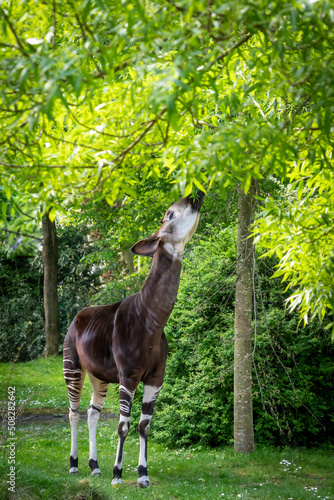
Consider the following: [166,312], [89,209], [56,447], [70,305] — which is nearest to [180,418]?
[56,447]

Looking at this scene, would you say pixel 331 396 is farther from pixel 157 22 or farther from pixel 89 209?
pixel 157 22

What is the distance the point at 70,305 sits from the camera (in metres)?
19.0

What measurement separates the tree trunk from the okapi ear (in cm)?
1116

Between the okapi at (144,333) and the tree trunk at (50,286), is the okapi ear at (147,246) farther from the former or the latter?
the tree trunk at (50,286)

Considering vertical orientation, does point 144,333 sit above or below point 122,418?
above

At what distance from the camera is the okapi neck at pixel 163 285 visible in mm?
4816

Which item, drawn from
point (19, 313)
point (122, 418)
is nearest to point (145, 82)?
point (122, 418)

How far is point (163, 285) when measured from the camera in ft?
15.9

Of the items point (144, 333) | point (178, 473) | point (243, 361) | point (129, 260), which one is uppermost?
point (129, 260)

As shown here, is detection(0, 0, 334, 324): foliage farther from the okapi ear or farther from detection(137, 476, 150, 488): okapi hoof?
detection(137, 476, 150, 488): okapi hoof

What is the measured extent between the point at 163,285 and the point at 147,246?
1.39ft

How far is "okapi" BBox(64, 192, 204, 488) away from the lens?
4.81 m

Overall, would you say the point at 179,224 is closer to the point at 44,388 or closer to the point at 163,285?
the point at 163,285

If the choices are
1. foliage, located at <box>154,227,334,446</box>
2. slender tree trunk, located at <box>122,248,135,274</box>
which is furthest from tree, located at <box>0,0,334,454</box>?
slender tree trunk, located at <box>122,248,135,274</box>
